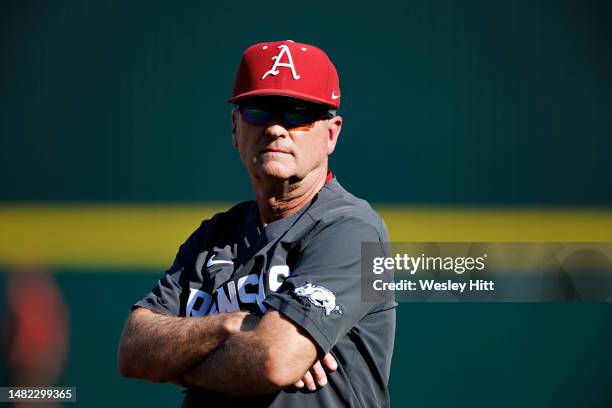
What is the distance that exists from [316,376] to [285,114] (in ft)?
2.27

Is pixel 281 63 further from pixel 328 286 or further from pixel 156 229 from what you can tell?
pixel 156 229

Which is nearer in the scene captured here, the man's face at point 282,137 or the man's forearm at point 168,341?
the man's forearm at point 168,341

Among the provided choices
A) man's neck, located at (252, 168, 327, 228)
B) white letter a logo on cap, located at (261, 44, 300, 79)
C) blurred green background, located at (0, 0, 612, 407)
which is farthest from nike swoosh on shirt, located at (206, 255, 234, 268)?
blurred green background, located at (0, 0, 612, 407)

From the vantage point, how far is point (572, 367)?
12.4 ft

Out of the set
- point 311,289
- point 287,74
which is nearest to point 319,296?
point 311,289

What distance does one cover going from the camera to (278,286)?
207 cm

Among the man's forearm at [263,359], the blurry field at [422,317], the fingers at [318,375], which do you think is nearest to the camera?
the man's forearm at [263,359]

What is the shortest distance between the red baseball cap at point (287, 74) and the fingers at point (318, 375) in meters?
0.69

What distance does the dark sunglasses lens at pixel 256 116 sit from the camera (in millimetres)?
2287

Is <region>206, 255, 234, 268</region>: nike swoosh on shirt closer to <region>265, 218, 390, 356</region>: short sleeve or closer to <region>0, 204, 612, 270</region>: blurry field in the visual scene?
<region>265, 218, 390, 356</region>: short sleeve

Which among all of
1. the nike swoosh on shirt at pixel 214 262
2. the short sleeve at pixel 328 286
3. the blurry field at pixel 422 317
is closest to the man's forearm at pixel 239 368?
the short sleeve at pixel 328 286

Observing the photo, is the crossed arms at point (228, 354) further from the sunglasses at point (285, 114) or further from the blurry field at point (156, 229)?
the blurry field at point (156, 229)

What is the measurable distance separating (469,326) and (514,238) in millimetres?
442

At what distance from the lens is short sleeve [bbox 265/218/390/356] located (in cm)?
192
